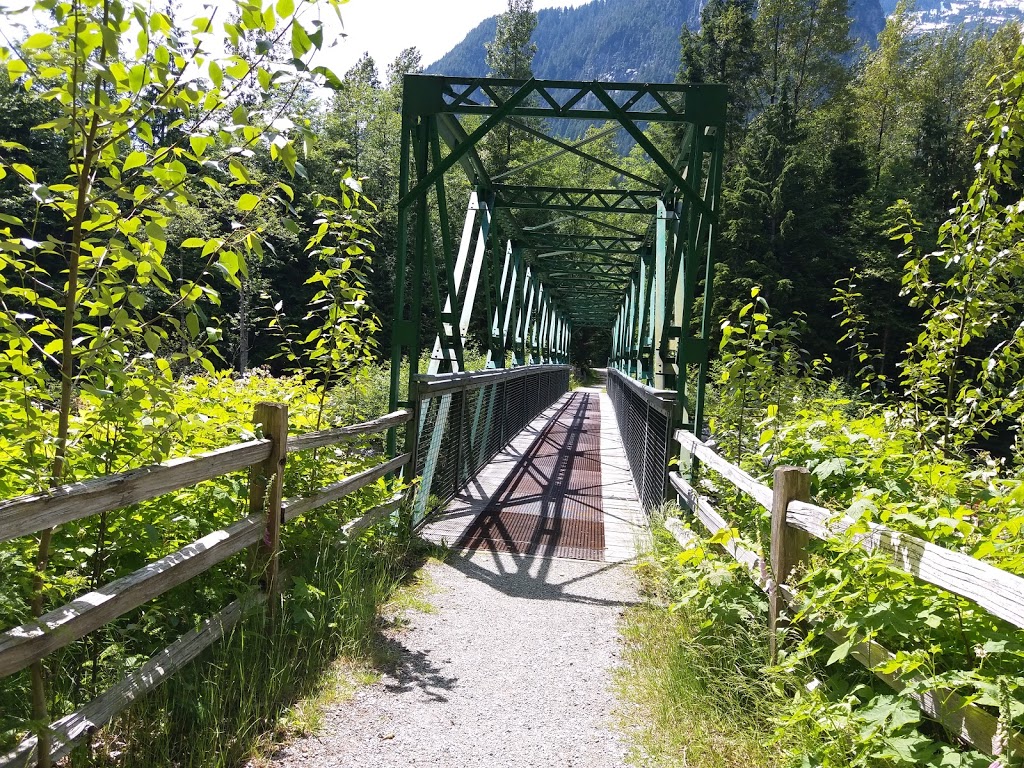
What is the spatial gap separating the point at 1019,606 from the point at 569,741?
68.3 inches

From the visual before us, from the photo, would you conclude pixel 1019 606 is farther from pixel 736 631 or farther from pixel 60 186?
pixel 60 186

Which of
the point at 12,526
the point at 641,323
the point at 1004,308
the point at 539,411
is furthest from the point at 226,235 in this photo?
the point at 539,411

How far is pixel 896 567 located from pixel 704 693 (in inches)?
45.4

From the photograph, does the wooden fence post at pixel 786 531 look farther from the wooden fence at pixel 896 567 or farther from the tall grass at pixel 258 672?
the tall grass at pixel 258 672

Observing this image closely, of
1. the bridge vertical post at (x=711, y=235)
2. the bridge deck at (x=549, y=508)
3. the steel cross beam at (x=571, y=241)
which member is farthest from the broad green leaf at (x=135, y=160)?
the steel cross beam at (x=571, y=241)

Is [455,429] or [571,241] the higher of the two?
[571,241]

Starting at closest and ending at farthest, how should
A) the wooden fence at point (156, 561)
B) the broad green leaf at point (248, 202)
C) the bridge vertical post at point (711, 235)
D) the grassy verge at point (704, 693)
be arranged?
1. the wooden fence at point (156, 561)
2. the broad green leaf at point (248, 202)
3. the grassy verge at point (704, 693)
4. the bridge vertical post at point (711, 235)

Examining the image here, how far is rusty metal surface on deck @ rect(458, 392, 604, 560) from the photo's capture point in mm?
5387

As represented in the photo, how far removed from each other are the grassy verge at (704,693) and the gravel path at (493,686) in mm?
120

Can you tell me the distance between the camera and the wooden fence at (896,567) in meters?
1.45

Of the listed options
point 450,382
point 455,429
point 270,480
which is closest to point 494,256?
point 455,429

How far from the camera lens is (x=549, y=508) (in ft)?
22.1

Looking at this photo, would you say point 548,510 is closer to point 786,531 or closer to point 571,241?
point 786,531

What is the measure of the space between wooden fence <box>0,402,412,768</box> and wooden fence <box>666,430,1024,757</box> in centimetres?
182
